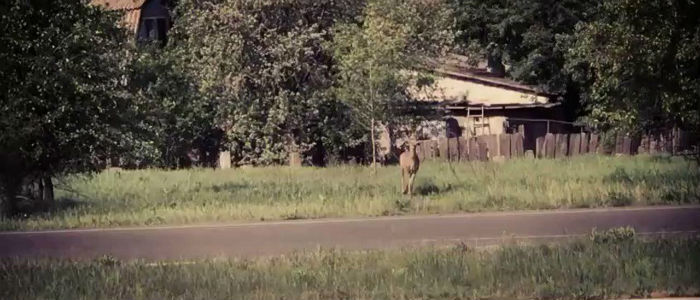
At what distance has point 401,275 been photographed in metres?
8.91

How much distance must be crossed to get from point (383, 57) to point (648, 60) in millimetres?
15933

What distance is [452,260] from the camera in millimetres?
Answer: 9570

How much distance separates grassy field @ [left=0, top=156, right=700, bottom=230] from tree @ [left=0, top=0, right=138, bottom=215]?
3.30 ft

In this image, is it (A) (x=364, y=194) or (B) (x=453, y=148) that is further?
(B) (x=453, y=148)

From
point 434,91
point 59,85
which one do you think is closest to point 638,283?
point 59,85

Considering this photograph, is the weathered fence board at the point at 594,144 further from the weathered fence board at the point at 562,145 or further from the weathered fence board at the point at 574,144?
the weathered fence board at the point at 562,145

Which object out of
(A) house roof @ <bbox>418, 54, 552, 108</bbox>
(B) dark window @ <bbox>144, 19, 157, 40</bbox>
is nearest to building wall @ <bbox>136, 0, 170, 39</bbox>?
(B) dark window @ <bbox>144, 19, 157, 40</bbox>

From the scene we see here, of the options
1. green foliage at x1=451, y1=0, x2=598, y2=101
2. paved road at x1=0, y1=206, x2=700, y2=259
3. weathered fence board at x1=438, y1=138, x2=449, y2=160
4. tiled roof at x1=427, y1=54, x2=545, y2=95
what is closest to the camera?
paved road at x1=0, y1=206, x2=700, y2=259

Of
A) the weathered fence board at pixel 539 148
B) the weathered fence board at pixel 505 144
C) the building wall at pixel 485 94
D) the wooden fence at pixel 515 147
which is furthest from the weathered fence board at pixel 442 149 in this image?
the building wall at pixel 485 94

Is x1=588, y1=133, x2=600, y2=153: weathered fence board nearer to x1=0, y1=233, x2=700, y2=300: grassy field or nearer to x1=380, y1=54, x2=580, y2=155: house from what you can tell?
x1=380, y1=54, x2=580, y2=155: house

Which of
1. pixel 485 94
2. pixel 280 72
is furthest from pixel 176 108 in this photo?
pixel 485 94

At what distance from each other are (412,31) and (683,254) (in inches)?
928

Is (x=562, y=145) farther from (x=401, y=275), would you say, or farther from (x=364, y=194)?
(x=401, y=275)

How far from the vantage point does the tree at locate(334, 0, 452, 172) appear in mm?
30750
